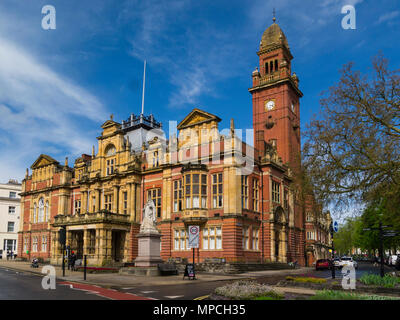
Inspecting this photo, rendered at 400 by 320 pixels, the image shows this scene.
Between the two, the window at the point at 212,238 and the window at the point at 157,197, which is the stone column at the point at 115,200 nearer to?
the window at the point at 157,197

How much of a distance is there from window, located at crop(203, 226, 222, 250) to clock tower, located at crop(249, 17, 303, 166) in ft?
53.8

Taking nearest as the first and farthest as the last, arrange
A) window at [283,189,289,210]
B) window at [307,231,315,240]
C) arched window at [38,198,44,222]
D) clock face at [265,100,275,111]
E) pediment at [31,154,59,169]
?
1. window at [283,189,289,210]
2. clock face at [265,100,275,111]
3. pediment at [31,154,59,169]
4. arched window at [38,198,44,222]
5. window at [307,231,315,240]

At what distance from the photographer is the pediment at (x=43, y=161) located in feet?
196

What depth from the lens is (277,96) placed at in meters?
54.3

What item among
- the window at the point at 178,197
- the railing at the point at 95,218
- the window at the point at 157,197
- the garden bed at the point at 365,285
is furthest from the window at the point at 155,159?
the garden bed at the point at 365,285

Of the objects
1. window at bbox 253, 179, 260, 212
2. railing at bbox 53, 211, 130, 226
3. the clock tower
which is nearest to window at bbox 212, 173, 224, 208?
window at bbox 253, 179, 260, 212

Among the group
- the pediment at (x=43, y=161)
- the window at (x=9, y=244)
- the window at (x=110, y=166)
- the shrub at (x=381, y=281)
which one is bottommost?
the window at (x=9, y=244)

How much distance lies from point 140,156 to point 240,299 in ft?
123

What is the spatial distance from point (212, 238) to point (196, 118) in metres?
13.7

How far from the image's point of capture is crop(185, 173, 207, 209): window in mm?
40500

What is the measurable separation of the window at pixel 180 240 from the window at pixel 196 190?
11.5 ft

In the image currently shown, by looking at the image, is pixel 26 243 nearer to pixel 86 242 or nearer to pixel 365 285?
pixel 86 242

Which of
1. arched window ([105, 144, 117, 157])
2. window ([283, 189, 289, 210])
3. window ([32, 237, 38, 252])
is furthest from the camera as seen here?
window ([32, 237, 38, 252])

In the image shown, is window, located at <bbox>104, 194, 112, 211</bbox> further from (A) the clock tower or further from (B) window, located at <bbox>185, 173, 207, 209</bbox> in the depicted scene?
(A) the clock tower
